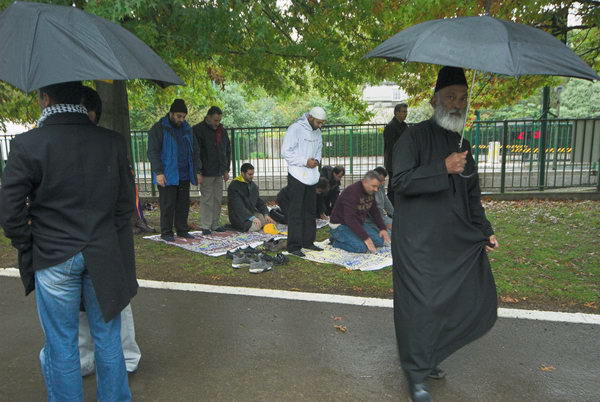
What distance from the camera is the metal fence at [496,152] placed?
12.1 m

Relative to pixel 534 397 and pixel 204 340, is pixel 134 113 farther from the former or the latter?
pixel 534 397

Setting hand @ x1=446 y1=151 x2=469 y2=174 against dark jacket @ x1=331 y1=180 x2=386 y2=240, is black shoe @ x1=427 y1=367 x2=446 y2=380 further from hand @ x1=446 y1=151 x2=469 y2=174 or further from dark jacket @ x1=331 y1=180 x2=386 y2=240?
dark jacket @ x1=331 y1=180 x2=386 y2=240

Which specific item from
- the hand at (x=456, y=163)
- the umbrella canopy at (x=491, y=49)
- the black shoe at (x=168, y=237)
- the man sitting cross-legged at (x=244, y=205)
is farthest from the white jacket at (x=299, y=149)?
the hand at (x=456, y=163)

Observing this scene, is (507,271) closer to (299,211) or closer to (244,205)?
(299,211)

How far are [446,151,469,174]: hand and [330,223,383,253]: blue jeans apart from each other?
415 centimetres

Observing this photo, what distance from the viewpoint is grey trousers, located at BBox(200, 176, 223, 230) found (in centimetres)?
871

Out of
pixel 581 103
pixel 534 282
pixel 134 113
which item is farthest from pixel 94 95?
pixel 581 103

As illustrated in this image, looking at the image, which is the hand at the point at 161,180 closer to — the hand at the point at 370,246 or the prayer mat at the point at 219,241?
the prayer mat at the point at 219,241

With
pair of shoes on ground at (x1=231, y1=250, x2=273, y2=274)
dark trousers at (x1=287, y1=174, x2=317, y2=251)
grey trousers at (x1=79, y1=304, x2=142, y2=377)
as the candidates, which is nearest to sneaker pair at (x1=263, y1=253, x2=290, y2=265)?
pair of shoes on ground at (x1=231, y1=250, x2=273, y2=274)

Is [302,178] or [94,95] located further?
[302,178]

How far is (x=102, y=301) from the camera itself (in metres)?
2.69

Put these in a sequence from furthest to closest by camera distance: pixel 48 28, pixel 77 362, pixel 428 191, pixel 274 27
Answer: pixel 274 27 → pixel 428 191 → pixel 77 362 → pixel 48 28

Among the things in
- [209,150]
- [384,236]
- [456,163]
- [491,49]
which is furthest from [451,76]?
[209,150]

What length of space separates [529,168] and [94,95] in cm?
1165
